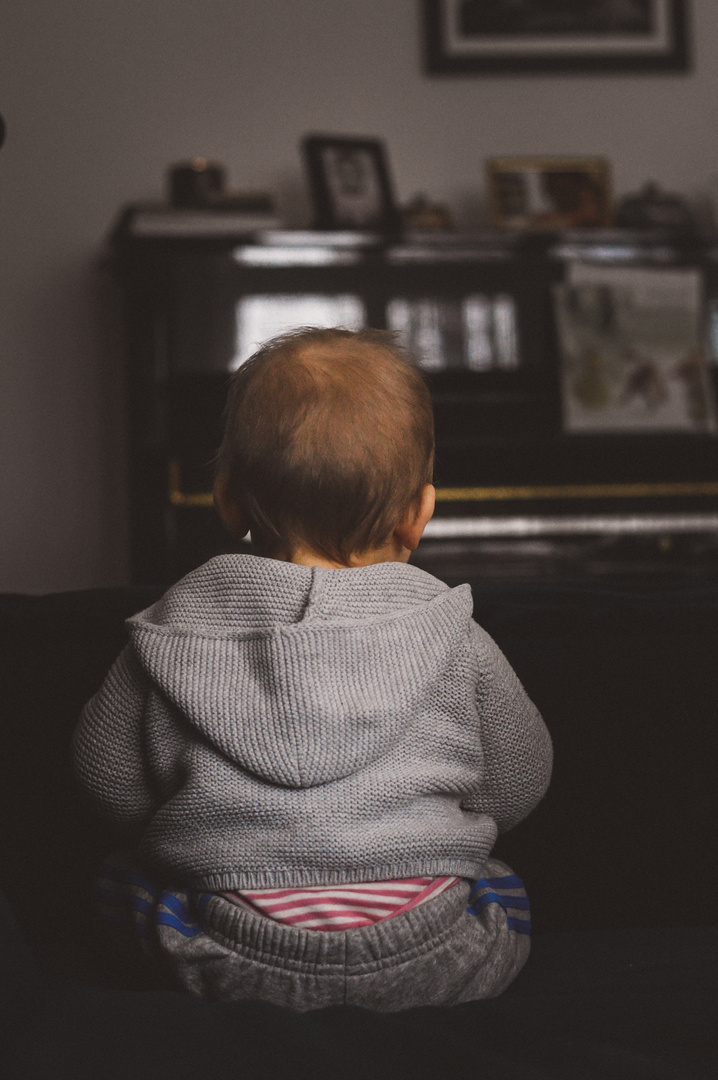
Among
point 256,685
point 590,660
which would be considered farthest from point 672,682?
point 256,685

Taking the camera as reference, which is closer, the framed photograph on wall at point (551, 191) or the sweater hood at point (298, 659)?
the sweater hood at point (298, 659)

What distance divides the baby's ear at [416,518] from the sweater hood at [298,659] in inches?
3.2

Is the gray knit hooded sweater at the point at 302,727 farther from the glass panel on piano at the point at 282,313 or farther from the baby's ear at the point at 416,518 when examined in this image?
the glass panel on piano at the point at 282,313

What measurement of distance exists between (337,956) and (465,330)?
8.44 ft

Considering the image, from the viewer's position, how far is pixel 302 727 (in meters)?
0.79

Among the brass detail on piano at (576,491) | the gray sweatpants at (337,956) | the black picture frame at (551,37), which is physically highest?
the black picture frame at (551,37)

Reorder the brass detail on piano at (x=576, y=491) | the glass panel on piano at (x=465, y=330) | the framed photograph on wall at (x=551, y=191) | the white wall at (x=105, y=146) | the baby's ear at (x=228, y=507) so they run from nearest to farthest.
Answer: the baby's ear at (x=228, y=507) < the brass detail on piano at (x=576, y=491) < the glass panel on piano at (x=465, y=330) < the framed photograph on wall at (x=551, y=191) < the white wall at (x=105, y=146)

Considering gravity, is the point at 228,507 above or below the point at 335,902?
above

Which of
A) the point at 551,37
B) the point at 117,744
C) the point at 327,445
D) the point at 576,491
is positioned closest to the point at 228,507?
the point at 327,445

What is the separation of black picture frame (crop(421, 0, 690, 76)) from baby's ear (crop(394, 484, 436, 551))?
10.1ft

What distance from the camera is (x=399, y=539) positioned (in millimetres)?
945

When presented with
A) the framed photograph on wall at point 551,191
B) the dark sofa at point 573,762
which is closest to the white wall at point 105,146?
the framed photograph on wall at point 551,191

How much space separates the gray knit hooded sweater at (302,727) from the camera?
79cm

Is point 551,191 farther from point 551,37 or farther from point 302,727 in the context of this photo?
point 302,727
